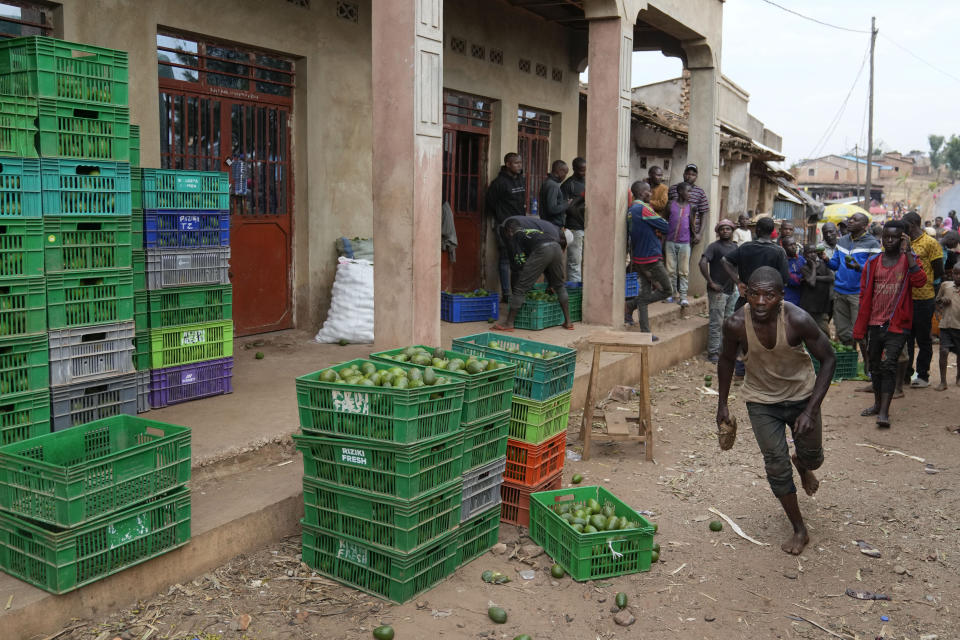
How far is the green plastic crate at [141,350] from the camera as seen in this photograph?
588 cm

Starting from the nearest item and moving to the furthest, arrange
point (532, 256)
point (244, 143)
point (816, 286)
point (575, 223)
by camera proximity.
→ point (244, 143), point (532, 256), point (816, 286), point (575, 223)

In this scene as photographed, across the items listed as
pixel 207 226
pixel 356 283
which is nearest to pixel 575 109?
pixel 356 283

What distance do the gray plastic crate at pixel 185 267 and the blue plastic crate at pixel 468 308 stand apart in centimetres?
422

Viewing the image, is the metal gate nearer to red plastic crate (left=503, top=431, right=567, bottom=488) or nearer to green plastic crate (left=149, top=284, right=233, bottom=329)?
green plastic crate (left=149, top=284, right=233, bottom=329)

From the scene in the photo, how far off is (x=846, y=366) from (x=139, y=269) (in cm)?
896

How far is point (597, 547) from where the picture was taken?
4906 mm

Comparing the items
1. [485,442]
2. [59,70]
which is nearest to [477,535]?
[485,442]

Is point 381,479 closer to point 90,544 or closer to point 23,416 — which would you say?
point 90,544

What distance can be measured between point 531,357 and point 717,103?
10.0 meters

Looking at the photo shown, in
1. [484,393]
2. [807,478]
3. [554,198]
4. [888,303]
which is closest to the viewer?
[484,393]

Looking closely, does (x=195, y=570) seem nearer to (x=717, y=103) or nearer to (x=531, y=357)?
(x=531, y=357)

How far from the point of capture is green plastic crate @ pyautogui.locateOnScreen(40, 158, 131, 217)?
4.75m

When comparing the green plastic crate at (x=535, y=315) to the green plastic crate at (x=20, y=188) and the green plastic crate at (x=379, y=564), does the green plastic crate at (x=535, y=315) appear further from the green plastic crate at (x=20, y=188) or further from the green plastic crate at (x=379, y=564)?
the green plastic crate at (x=20, y=188)

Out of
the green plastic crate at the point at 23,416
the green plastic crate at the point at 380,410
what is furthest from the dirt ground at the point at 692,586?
the green plastic crate at the point at 23,416
